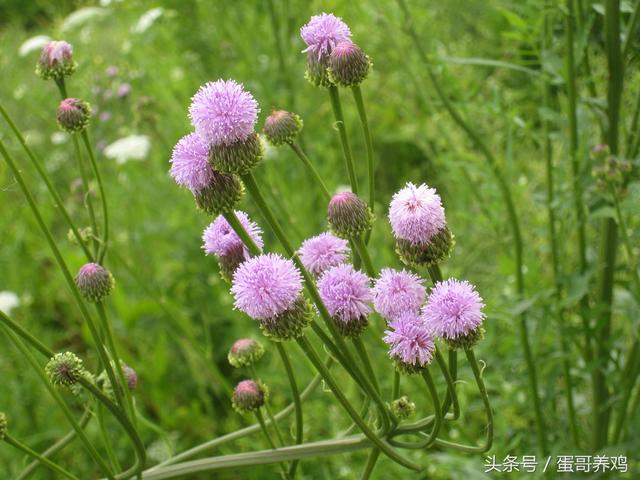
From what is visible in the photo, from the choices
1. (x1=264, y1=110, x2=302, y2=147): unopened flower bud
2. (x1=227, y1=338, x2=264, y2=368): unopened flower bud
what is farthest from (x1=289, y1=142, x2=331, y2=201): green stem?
(x1=227, y1=338, x2=264, y2=368): unopened flower bud

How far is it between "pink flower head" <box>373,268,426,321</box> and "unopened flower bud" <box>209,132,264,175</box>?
0.64 feet

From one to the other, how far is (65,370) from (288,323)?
0.30 metres

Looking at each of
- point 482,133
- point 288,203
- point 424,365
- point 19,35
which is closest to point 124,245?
point 288,203

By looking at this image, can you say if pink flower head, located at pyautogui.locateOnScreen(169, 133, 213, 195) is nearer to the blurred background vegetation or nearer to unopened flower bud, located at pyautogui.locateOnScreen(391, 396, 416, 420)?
unopened flower bud, located at pyautogui.locateOnScreen(391, 396, 416, 420)

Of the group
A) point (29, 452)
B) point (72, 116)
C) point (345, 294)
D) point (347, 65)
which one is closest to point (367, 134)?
point (347, 65)

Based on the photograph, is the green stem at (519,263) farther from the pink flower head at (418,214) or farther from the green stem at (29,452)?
the green stem at (29,452)

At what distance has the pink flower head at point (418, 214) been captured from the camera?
82cm

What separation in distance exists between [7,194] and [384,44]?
6.54 ft

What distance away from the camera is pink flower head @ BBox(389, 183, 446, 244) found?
82 centimetres

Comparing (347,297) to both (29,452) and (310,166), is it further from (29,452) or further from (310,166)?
(29,452)

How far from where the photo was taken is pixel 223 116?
763 millimetres

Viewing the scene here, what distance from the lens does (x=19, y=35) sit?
5.67 meters

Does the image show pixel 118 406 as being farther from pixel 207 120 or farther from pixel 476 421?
pixel 476 421

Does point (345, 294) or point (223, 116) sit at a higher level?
point (223, 116)
